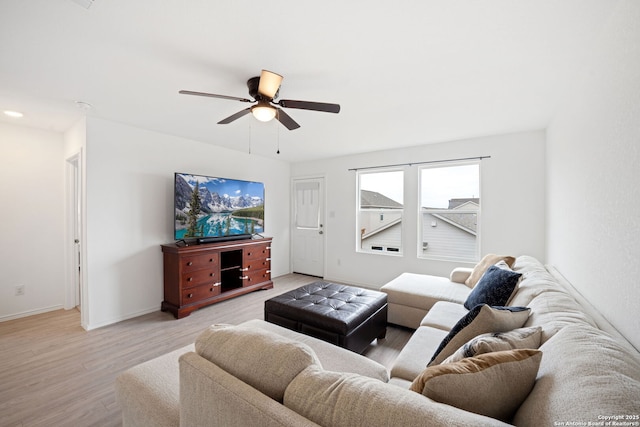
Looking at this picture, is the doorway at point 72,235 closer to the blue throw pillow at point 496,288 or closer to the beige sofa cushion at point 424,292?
the beige sofa cushion at point 424,292

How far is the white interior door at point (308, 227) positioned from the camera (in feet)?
17.1

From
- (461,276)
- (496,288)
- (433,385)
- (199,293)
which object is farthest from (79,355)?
(461,276)

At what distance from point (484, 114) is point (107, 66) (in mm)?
3436

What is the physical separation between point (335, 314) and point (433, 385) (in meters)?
1.47

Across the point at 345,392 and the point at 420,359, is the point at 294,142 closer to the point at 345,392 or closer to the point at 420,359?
the point at 420,359

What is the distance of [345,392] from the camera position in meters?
0.69

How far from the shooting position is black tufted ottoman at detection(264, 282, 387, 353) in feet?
6.90

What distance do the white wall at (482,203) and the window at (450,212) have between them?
0.12 meters

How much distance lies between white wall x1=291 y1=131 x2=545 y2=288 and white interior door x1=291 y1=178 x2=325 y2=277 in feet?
0.65

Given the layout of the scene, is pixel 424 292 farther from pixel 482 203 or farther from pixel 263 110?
pixel 263 110

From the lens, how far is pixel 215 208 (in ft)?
12.5

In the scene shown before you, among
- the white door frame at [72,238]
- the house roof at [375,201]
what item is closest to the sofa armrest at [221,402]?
the white door frame at [72,238]

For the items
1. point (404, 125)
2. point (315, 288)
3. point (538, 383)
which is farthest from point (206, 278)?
point (538, 383)

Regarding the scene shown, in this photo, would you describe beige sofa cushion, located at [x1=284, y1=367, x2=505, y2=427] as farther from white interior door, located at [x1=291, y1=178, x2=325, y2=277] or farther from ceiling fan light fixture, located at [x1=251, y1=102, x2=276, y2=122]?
white interior door, located at [x1=291, y1=178, x2=325, y2=277]
